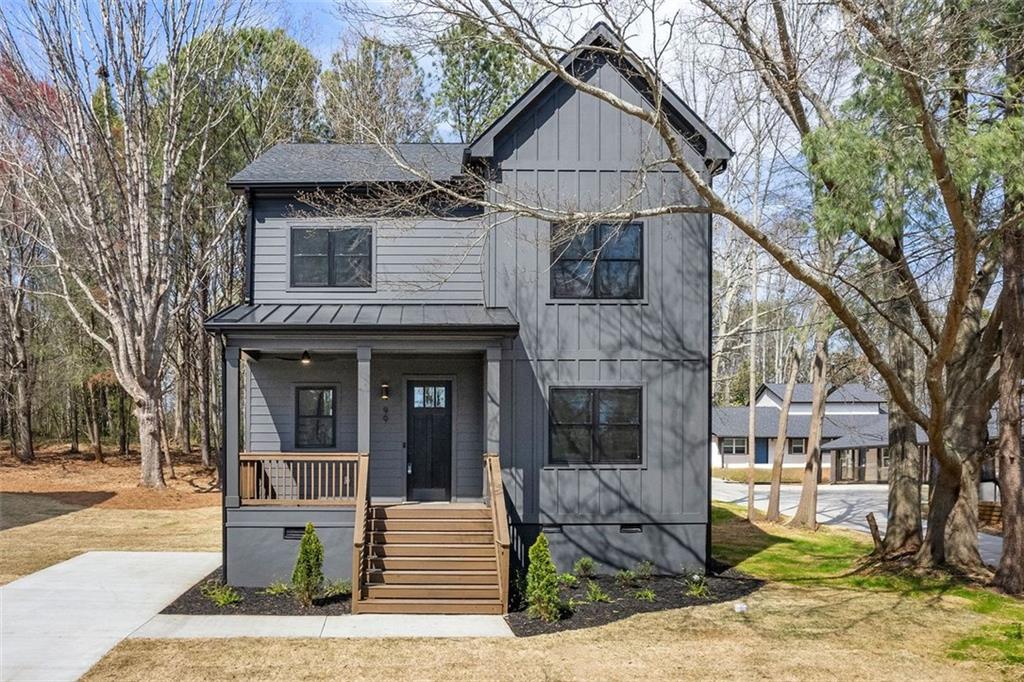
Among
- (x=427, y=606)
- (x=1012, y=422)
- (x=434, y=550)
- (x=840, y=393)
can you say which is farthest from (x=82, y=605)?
(x=840, y=393)

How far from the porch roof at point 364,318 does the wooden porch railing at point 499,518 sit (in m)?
2.01

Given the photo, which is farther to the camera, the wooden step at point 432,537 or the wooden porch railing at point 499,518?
the wooden step at point 432,537

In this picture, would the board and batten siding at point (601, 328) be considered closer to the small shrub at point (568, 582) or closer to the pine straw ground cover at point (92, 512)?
the small shrub at point (568, 582)

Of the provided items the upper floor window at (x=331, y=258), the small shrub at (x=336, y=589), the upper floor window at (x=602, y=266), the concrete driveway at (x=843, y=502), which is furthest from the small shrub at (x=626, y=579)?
the concrete driveway at (x=843, y=502)

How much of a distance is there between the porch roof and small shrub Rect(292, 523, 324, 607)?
3.03 metres

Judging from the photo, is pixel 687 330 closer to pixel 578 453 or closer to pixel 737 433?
pixel 578 453

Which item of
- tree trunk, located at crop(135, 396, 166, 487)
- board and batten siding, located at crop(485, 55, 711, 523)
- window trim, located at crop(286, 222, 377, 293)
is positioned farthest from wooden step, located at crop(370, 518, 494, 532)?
tree trunk, located at crop(135, 396, 166, 487)

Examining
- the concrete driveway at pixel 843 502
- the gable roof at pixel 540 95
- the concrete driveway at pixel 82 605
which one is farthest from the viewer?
the concrete driveway at pixel 843 502

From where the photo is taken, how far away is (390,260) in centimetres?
1398

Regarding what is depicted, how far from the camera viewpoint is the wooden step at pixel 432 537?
39.1 feet

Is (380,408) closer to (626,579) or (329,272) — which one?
(329,272)

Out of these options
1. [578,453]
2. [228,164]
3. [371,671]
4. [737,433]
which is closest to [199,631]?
[371,671]

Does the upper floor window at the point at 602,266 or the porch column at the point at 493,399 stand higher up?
the upper floor window at the point at 602,266

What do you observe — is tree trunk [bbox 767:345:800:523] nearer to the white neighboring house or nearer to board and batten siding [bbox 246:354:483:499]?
board and batten siding [bbox 246:354:483:499]
